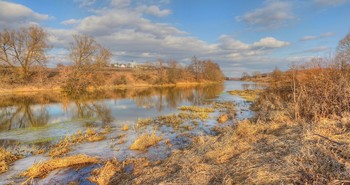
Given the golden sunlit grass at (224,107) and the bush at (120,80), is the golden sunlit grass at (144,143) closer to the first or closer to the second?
the golden sunlit grass at (224,107)

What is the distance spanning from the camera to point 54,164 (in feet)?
21.9

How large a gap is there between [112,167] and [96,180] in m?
0.68

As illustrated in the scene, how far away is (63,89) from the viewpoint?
36.5 metres

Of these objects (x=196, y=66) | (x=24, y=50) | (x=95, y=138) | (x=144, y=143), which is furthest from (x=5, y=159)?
(x=196, y=66)

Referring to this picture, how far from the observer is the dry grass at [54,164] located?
6.15 metres

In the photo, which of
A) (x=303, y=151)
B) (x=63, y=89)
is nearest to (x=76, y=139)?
(x=303, y=151)

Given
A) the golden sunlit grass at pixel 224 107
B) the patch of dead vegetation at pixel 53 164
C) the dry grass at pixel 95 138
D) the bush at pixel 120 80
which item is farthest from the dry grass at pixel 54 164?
the bush at pixel 120 80

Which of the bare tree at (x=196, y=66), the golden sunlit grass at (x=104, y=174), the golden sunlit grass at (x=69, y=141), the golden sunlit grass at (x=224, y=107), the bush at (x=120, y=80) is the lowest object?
the golden sunlit grass at (x=224, y=107)

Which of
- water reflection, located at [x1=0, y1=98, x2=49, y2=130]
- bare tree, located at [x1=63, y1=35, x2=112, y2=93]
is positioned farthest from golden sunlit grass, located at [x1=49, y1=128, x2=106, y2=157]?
bare tree, located at [x1=63, y1=35, x2=112, y2=93]

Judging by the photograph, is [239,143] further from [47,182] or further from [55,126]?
[55,126]

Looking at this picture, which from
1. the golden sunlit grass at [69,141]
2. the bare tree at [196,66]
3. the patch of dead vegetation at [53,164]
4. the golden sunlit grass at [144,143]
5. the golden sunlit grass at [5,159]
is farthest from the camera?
the bare tree at [196,66]

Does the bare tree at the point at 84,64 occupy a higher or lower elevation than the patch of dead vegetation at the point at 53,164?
higher

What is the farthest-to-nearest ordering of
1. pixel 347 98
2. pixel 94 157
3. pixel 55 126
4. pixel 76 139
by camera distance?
pixel 55 126
pixel 76 139
pixel 347 98
pixel 94 157

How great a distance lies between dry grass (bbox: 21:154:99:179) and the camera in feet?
20.2
